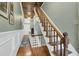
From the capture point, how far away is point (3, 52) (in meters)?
1.75

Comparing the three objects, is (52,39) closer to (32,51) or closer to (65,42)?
(65,42)

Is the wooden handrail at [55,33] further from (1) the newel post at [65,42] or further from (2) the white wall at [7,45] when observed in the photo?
(2) the white wall at [7,45]

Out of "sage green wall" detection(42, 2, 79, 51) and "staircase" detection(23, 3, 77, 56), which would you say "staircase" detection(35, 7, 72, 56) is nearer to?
"staircase" detection(23, 3, 77, 56)

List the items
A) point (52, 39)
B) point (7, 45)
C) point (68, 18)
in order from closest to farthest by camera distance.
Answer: point (7, 45), point (68, 18), point (52, 39)

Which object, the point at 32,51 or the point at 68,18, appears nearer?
the point at 32,51

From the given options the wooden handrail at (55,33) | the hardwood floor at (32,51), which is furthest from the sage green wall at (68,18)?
the hardwood floor at (32,51)

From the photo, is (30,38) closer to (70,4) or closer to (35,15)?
(35,15)

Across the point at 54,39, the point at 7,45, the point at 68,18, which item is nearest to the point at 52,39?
the point at 54,39

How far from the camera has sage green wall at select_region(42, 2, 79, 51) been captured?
79.4 inches

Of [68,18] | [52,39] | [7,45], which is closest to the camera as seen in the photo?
[7,45]

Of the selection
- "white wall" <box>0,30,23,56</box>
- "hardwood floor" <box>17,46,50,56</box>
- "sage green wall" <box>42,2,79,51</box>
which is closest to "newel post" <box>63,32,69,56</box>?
"sage green wall" <box>42,2,79,51</box>

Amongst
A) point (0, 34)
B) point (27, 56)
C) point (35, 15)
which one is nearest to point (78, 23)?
point (35, 15)

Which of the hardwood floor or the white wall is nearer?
the white wall

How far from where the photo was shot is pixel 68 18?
2117 mm
